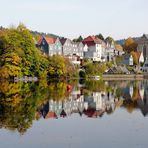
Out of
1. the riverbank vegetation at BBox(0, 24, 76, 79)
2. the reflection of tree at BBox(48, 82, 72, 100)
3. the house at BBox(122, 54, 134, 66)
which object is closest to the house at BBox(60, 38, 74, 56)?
the house at BBox(122, 54, 134, 66)

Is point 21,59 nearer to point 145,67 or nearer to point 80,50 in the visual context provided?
point 80,50

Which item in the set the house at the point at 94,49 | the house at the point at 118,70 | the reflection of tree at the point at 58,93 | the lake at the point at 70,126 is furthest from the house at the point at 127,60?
the lake at the point at 70,126

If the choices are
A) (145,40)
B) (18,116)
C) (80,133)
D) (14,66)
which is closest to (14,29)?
(14,66)

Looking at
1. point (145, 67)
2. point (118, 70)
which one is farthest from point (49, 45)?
point (145, 67)

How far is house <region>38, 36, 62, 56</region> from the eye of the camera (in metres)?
91.7

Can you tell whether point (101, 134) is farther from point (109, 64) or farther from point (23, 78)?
point (109, 64)

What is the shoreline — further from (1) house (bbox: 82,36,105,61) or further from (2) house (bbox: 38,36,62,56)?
(1) house (bbox: 82,36,105,61)

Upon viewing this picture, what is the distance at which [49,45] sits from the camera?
91750 mm

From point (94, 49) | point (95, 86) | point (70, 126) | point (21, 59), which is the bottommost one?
point (95, 86)

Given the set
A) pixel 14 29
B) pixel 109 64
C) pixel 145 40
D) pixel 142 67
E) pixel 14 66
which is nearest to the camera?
pixel 14 66

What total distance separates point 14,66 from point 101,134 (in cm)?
4524

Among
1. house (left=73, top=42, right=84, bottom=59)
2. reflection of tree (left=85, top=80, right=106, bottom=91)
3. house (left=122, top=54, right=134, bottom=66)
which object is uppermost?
house (left=73, top=42, right=84, bottom=59)

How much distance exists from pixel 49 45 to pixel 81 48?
597 inches

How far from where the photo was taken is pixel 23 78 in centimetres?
6325
